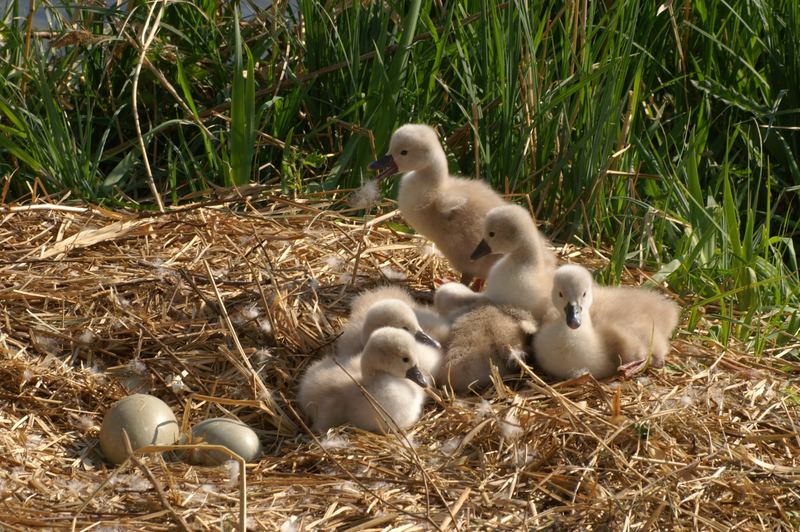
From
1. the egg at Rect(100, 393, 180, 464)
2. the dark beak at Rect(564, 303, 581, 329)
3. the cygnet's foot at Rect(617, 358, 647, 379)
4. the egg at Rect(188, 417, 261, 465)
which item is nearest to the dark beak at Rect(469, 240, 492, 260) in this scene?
the dark beak at Rect(564, 303, 581, 329)

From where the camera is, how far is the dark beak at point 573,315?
3.41m

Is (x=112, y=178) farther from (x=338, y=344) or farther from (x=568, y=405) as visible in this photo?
(x=568, y=405)

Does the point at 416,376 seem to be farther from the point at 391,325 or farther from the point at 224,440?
the point at 224,440

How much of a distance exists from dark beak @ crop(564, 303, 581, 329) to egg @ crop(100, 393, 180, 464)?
113 centimetres

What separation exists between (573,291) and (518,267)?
0.32 m

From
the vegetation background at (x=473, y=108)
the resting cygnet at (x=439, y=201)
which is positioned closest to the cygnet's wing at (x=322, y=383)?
the resting cygnet at (x=439, y=201)

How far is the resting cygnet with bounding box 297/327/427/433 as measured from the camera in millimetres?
3299

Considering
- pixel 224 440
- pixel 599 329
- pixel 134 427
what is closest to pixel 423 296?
pixel 599 329

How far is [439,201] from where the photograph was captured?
13.7 ft

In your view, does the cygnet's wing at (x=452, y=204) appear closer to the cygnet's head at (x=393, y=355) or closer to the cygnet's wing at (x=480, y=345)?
the cygnet's wing at (x=480, y=345)

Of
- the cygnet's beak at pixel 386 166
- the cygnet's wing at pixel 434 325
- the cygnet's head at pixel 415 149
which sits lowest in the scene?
the cygnet's wing at pixel 434 325

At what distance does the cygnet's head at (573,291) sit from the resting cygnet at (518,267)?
0.21 meters

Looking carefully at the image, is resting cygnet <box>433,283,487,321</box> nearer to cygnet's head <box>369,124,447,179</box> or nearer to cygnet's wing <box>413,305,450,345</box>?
cygnet's wing <box>413,305,450,345</box>

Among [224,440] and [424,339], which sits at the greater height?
[424,339]
